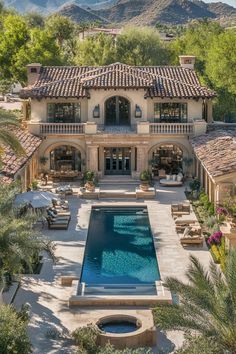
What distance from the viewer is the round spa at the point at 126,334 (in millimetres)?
20750

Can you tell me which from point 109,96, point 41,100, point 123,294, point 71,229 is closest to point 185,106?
point 109,96

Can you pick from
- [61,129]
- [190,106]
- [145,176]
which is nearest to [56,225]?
[145,176]

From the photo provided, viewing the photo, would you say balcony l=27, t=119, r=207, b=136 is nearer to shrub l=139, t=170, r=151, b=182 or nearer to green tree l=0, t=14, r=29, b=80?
shrub l=139, t=170, r=151, b=182

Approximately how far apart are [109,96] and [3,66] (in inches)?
931

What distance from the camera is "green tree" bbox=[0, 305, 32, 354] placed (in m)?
17.2

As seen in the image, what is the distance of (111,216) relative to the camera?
3894 cm

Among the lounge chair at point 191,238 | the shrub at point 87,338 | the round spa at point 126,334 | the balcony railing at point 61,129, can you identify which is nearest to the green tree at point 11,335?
the shrub at point 87,338

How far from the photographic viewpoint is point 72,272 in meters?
28.2

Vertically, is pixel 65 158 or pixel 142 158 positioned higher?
pixel 142 158

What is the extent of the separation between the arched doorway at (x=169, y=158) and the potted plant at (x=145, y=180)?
3511 mm

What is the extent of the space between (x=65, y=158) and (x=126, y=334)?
28.7 meters

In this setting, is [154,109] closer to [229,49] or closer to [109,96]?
[109,96]

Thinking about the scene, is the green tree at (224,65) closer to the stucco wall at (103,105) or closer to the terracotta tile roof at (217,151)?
the stucco wall at (103,105)

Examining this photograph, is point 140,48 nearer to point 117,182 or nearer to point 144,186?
point 117,182
